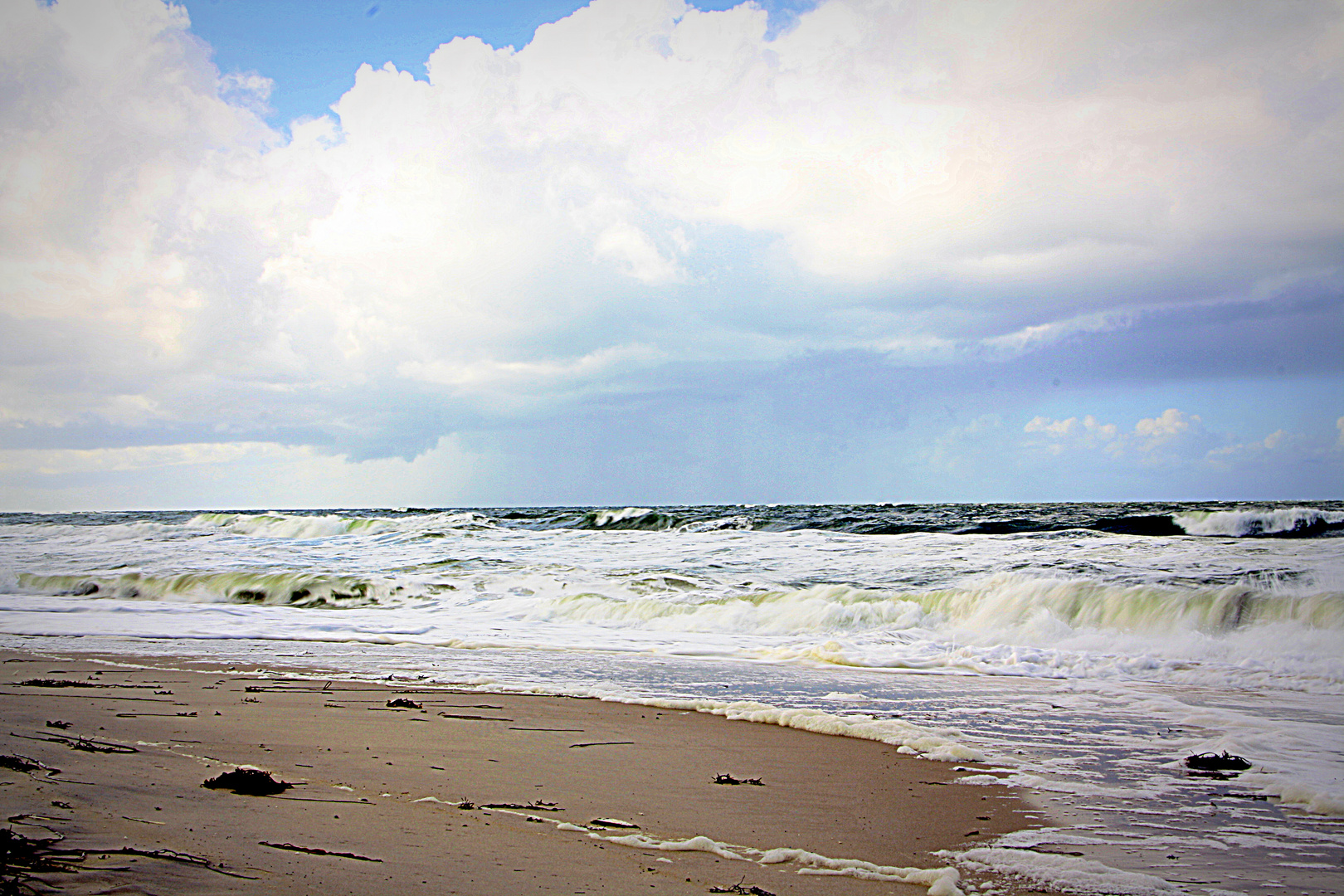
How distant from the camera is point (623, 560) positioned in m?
18.8

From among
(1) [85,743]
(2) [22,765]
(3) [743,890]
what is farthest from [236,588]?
(3) [743,890]

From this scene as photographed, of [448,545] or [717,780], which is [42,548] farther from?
[717,780]

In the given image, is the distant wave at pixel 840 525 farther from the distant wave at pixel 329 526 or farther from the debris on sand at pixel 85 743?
the debris on sand at pixel 85 743

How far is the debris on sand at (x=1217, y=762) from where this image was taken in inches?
172

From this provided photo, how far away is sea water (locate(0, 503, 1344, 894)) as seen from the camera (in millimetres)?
3700

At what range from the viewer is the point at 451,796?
3.63 metres

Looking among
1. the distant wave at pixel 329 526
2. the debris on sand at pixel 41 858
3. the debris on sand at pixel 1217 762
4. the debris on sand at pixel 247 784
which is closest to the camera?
the debris on sand at pixel 41 858

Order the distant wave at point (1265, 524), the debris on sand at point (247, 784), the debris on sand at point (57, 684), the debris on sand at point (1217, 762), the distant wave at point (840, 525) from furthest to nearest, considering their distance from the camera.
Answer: the distant wave at point (840, 525), the distant wave at point (1265, 524), the debris on sand at point (57, 684), the debris on sand at point (1217, 762), the debris on sand at point (247, 784)

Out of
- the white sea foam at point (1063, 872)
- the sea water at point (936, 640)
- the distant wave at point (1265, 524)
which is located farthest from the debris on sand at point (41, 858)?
the distant wave at point (1265, 524)

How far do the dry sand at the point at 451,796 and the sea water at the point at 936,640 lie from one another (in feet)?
1.18

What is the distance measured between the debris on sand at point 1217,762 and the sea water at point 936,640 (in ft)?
0.22

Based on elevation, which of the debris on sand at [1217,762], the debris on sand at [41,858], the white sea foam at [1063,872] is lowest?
the debris on sand at [1217,762]

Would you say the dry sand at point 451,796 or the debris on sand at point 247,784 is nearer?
the dry sand at point 451,796

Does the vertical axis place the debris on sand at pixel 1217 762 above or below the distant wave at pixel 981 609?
above
